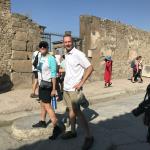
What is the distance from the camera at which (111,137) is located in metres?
6.32

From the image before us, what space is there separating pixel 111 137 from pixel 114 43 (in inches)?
421

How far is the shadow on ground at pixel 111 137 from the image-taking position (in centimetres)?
569

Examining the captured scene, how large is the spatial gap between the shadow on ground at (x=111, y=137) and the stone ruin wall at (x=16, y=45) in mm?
4386

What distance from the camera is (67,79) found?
5586mm

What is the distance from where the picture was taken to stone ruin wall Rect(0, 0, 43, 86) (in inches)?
441

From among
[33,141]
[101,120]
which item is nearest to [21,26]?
[101,120]

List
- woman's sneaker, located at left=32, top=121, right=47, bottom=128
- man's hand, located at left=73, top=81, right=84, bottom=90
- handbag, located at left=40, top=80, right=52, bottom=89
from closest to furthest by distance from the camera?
man's hand, located at left=73, top=81, right=84, bottom=90 < handbag, located at left=40, top=80, right=52, bottom=89 < woman's sneaker, located at left=32, top=121, right=47, bottom=128

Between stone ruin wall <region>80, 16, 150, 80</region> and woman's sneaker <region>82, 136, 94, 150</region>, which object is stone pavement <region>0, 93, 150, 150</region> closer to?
woman's sneaker <region>82, 136, 94, 150</region>

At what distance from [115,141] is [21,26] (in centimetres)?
695

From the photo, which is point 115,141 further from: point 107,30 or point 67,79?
point 107,30

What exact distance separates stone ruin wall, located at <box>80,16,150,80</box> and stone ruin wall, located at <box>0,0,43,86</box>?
3560 mm

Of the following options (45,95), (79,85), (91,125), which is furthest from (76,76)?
(91,125)

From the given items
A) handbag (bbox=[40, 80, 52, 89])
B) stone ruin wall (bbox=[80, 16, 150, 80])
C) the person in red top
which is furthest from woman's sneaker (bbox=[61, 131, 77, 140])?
stone ruin wall (bbox=[80, 16, 150, 80])

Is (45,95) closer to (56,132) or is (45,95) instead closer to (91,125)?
(56,132)
